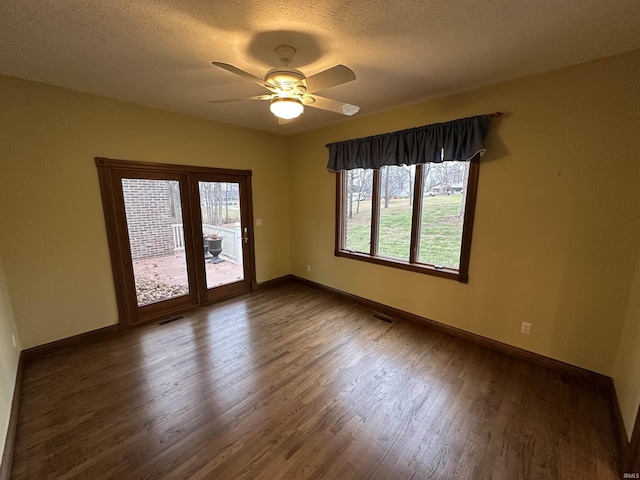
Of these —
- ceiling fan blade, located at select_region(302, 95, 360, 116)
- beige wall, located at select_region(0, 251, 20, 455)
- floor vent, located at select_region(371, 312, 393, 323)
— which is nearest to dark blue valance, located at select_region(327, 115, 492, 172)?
ceiling fan blade, located at select_region(302, 95, 360, 116)

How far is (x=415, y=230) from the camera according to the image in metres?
3.16

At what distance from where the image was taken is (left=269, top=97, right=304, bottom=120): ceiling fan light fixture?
72.0 inches

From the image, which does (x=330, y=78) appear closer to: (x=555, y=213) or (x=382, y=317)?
(x=555, y=213)

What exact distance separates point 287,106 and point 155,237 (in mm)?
2463

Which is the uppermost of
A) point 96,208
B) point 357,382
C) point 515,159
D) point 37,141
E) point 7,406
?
point 37,141

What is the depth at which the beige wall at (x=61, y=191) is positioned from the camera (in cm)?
233

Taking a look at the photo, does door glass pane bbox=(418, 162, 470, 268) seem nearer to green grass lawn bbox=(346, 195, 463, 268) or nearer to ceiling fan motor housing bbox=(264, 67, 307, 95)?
green grass lawn bbox=(346, 195, 463, 268)

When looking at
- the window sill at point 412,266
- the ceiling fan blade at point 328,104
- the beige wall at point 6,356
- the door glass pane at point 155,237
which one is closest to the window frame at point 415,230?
the window sill at point 412,266

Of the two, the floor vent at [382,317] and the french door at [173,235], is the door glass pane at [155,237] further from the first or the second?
the floor vent at [382,317]

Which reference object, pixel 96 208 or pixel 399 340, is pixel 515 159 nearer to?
pixel 399 340

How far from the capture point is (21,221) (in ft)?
7.80

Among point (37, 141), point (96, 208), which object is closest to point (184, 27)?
point (37, 141)

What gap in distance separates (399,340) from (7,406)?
316 centimetres

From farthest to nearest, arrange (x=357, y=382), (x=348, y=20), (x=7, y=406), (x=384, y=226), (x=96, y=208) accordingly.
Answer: (x=384, y=226) → (x=96, y=208) → (x=357, y=382) → (x=7, y=406) → (x=348, y=20)
